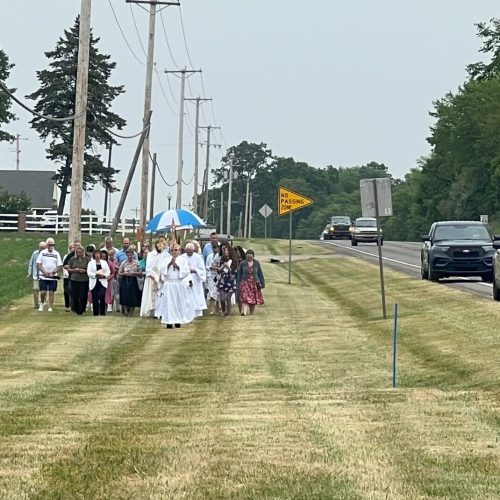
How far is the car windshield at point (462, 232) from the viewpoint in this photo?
3584cm

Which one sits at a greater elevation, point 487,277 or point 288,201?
point 288,201

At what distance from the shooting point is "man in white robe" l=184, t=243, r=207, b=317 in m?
28.1

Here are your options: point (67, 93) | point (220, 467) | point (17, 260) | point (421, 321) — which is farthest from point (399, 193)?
point (220, 467)

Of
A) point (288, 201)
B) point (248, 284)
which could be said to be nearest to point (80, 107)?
point (288, 201)

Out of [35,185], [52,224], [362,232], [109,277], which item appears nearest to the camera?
[109,277]

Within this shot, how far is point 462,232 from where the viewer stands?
36062mm

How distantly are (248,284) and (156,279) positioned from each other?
2.28m

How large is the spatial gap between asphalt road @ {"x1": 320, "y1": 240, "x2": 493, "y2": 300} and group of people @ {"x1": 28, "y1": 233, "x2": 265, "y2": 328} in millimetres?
5848

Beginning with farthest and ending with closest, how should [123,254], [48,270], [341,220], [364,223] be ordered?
[341,220] → [364,223] → [123,254] → [48,270]

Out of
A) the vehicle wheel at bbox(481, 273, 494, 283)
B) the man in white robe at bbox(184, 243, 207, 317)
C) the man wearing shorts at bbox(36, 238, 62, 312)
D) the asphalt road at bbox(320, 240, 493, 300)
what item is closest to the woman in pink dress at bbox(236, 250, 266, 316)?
the man in white robe at bbox(184, 243, 207, 317)

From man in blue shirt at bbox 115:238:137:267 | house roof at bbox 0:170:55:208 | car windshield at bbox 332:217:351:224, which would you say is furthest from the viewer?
house roof at bbox 0:170:55:208

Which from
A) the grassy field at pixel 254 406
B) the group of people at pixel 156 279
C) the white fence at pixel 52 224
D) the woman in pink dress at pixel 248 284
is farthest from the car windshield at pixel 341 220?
the grassy field at pixel 254 406

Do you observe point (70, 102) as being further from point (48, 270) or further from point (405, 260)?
point (48, 270)

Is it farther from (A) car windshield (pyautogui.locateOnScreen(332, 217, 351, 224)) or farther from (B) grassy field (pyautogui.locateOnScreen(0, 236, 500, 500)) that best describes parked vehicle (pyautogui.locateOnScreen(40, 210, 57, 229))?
(B) grassy field (pyautogui.locateOnScreen(0, 236, 500, 500))
